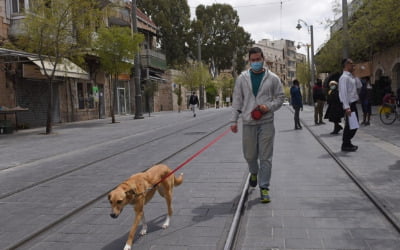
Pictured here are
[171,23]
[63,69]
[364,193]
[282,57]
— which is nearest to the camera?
[364,193]

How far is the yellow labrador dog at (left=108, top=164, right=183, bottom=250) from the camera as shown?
3.16 meters

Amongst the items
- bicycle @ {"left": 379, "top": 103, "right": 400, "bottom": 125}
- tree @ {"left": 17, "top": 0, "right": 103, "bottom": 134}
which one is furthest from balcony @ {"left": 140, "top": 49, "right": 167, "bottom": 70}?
bicycle @ {"left": 379, "top": 103, "right": 400, "bottom": 125}

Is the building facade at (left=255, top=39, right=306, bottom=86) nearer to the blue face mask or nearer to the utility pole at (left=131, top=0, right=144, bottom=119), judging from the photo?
the utility pole at (left=131, top=0, right=144, bottom=119)

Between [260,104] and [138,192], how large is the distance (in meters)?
2.04

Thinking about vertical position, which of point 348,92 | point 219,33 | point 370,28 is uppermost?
point 219,33

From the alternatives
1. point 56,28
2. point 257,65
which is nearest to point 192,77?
point 56,28

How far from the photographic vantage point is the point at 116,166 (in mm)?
8133

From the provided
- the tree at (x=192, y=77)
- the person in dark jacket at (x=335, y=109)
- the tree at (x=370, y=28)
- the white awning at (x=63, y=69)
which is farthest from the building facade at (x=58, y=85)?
the tree at (x=192, y=77)

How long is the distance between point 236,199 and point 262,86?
1436mm

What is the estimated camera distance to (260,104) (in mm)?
4852

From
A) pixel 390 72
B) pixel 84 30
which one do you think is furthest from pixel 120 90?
pixel 390 72

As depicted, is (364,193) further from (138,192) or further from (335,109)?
(335,109)

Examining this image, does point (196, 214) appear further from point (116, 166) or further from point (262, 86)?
point (116, 166)

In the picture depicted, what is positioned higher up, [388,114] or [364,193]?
[388,114]
